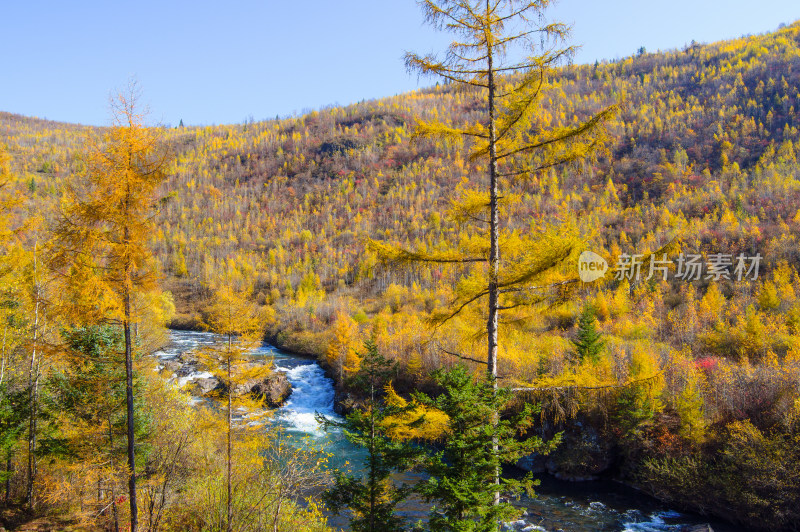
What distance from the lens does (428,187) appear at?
522 feet

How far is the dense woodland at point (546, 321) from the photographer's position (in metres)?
9.23

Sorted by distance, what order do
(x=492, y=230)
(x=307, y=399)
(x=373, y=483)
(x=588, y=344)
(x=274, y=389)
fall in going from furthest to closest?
(x=307, y=399) < (x=274, y=389) < (x=588, y=344) < (x=373, y=483) < (x=492, y=230)

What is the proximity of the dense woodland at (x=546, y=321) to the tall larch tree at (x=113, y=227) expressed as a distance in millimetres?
174

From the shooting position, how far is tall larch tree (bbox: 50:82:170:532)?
8242 millimetres

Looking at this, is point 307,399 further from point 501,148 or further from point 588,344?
point 501,148

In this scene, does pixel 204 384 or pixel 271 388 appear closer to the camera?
pixel 204 384

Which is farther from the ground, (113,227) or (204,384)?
(113,227)

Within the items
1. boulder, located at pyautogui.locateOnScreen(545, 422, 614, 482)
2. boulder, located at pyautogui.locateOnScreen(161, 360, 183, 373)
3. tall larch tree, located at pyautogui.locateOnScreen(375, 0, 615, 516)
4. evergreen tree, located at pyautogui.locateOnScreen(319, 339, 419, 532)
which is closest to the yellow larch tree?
evergreen tree, located at pyautogui.locateOnScreen(319, 339, 419, 532)

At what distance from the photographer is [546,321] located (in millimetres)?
52031

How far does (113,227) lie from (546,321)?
164 ft

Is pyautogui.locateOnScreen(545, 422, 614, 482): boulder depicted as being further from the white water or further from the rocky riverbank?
the rocky riverbank

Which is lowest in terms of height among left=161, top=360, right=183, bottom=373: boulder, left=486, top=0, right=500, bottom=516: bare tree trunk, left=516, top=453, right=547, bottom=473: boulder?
left=516, top=453, right=547, bottom=473: boulder

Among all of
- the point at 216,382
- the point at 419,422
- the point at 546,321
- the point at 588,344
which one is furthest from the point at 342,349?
the point at 419,422

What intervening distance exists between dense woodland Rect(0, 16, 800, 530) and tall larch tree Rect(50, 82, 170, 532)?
0.57 ft
